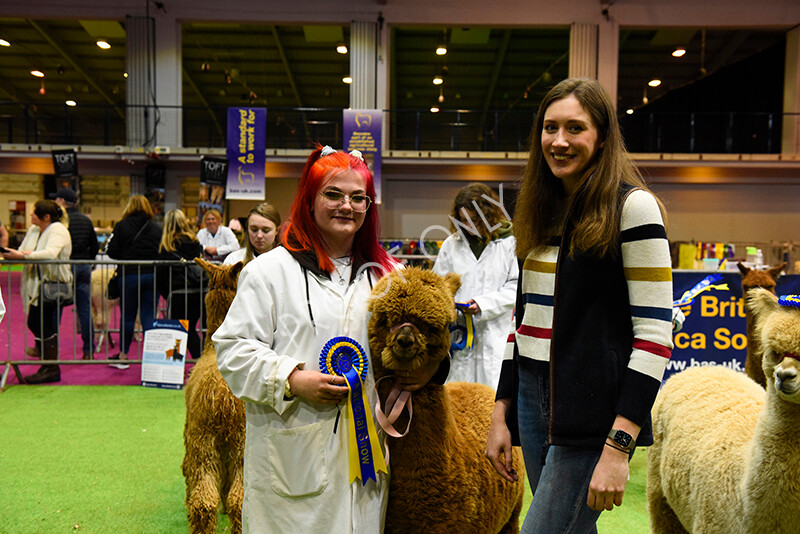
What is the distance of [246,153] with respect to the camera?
1201 centimetres

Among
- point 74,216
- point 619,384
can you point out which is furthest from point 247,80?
point 619,384

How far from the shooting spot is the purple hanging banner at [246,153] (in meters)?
11.7

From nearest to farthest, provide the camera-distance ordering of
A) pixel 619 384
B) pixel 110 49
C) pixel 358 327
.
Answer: pixel 619 384, pixel 358 327, pixel 110 49

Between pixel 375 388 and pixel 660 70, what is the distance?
21503 millimetres

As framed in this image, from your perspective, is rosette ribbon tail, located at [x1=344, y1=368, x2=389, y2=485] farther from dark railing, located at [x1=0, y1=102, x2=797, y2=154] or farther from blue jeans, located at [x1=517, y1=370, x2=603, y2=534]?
dark railing, located at [x1=0, y1=102, x2=797, y2=154]

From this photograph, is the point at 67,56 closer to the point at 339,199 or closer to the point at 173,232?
the point at 173,232

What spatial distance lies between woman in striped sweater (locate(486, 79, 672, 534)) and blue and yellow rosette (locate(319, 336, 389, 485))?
0.44 m

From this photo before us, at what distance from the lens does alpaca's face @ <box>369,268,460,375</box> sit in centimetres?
157

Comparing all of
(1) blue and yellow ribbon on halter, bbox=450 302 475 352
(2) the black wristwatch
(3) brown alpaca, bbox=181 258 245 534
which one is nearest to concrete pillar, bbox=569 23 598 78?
(1) blue and yellow ribbon on halter, bbox=450 302 475 352

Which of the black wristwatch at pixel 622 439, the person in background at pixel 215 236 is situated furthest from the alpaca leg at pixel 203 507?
the person in background at pixel 215 236

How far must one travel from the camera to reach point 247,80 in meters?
22.1

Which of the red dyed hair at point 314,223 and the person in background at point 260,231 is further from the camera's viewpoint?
the person in background at point 260,231

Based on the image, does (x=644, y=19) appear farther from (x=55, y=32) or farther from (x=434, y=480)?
(x=55, y=32)

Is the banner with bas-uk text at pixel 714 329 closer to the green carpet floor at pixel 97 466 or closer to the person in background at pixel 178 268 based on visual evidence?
the green carpet floor at pixel 97 466
